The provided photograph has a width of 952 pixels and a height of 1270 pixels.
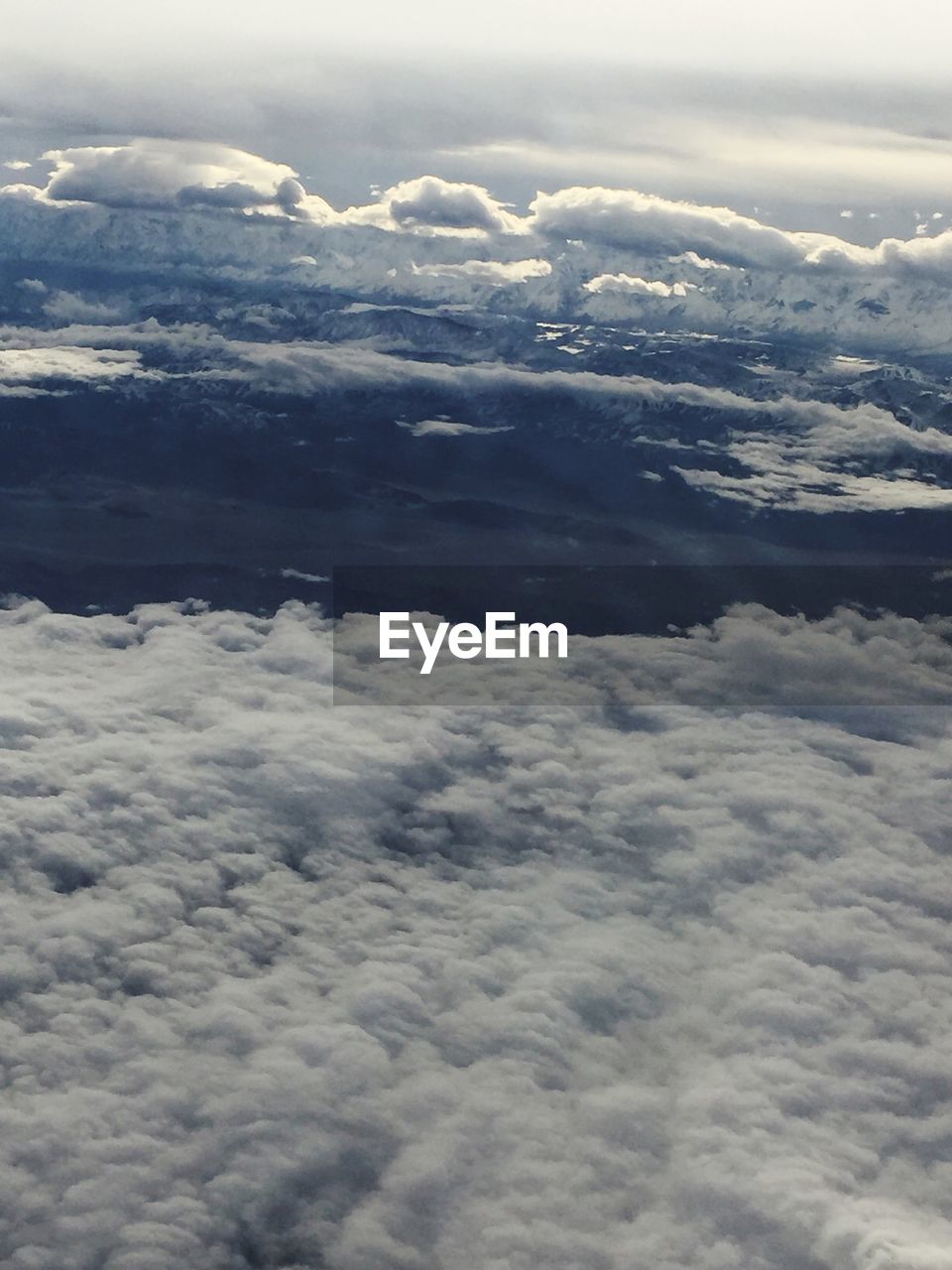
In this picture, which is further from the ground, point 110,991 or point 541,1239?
point 110,991

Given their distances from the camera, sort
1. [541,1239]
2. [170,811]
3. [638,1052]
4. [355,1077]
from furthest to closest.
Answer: [170,811] → [638,1052] → [355,1077] → [541,1239]

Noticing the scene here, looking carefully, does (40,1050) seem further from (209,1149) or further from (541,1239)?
(541,1239)

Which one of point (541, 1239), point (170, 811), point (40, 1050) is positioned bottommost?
point (541, 1239)

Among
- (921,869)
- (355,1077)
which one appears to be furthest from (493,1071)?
(921,869)

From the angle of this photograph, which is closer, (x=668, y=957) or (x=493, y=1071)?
(x=493, y=1071)

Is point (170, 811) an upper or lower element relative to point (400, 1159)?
upper

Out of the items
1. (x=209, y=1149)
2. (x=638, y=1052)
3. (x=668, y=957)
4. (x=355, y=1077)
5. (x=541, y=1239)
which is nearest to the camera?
(x=541, y=1239)

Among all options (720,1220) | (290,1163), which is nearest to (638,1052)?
(720,1220)

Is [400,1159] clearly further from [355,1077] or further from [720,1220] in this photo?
[720,1220]

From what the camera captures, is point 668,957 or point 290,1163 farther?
point 668,957
